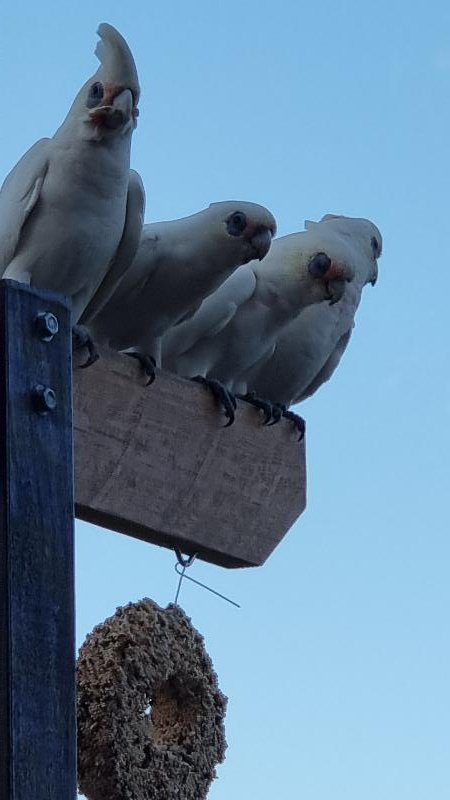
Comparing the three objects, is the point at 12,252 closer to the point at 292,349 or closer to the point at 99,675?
the point at 292,349

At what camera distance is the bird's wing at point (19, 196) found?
3.24 metres

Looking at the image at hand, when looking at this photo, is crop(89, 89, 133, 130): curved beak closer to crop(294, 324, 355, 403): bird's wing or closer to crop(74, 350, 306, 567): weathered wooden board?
crop(74, 350, 306, 567): weathered wooden board

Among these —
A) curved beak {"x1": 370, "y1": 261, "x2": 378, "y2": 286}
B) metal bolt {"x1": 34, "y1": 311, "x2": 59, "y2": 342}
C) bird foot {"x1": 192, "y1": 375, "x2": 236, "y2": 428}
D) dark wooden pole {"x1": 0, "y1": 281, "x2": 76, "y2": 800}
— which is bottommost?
dark wooden pole {"x1": 0, "y1": 281, "x2": 76, "y2": 800}

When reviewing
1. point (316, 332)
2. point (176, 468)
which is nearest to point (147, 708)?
point (176, 468)

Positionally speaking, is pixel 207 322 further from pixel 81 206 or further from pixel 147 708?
pixel 147 708

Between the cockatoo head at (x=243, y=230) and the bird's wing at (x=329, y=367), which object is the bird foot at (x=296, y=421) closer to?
the cockatoo head at (x=243, y=230)

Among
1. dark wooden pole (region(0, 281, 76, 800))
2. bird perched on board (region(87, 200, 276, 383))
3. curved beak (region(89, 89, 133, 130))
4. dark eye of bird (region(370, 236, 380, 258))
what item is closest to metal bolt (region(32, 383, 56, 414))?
dark wooden pole (region(0, 281, 76, 800))

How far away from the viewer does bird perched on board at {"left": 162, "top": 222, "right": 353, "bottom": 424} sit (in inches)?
143

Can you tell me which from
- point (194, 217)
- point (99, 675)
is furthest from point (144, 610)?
point (194, 217)

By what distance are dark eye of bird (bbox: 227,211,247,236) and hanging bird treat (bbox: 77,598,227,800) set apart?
138 centimetres

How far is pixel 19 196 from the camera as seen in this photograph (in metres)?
3.28

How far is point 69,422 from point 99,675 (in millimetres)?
524

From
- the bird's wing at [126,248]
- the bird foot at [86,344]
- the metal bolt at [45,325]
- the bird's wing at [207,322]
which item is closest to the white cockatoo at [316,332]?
the bird's wing at [207,322]

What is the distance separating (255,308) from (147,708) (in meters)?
1.79
